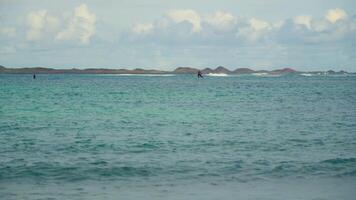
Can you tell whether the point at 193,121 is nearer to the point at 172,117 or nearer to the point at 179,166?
the point at 172,117

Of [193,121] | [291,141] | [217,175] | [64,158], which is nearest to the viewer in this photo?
[217,175]

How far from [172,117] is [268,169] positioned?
19.8 meters

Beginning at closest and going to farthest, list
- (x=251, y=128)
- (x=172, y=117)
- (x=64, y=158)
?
(x=64, y=158), (x=251, y=128), (x=172, y=117)

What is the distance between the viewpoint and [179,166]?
62.2ft

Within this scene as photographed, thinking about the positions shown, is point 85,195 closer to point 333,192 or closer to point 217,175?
point 217,175

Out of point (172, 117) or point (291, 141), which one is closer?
point (291, 141)

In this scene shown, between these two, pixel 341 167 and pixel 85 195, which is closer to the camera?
pixel 85 195

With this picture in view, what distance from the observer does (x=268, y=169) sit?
60.7 ft

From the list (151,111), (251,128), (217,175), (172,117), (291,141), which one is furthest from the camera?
(151,111)

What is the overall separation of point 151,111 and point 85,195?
94.0 ft

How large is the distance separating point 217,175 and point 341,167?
4.70 metres

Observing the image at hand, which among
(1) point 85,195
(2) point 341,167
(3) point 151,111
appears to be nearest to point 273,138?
(2) point 341,167

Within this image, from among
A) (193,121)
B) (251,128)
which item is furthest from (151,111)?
(251,128)

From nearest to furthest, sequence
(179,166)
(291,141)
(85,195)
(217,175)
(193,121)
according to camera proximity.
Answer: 1. (85,195)
2. (217,175)
3. (179,166)
4. (291,141)
5. (193,121)
